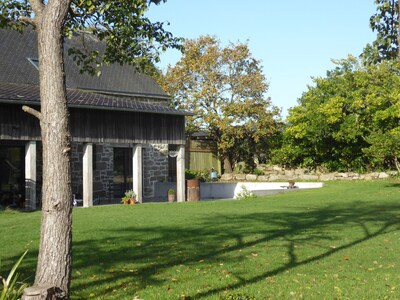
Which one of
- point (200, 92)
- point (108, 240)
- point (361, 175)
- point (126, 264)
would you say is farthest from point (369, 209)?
point (200, 92)

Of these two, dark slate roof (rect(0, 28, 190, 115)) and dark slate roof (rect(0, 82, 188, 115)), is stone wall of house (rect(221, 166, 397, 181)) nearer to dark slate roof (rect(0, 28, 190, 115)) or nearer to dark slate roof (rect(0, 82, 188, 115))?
dark slate roof (rect(0, 28, 190, 115))

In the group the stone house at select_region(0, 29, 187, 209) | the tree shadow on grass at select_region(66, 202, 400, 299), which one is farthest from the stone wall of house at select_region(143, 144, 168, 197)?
the tree shadow on grass at select_region(66, 202, 400, 299)

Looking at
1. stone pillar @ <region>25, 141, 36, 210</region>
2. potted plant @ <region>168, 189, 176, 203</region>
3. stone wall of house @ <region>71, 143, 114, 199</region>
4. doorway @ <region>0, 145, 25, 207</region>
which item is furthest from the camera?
stone wall of house @ <region>71, 143, 114, 199</region>

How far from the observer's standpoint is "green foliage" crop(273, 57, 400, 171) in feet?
97.8

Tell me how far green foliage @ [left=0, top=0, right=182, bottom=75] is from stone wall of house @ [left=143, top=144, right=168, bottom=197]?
17946mm

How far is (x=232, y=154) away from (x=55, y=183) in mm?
30867

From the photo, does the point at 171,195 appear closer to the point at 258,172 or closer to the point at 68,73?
the point at 68,73

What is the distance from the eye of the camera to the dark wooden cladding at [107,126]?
62.3 feet

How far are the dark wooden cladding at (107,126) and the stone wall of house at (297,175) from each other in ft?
34.2

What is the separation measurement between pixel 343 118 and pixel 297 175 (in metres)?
4.12

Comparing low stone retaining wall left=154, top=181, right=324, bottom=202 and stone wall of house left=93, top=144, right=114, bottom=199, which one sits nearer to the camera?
stone wall of house left=93, top=144, right=114, bottom=199

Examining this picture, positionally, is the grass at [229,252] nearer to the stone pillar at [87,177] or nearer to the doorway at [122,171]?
the stone pillar at [87,177]

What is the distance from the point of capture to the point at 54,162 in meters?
5.24

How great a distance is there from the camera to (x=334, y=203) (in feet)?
64.4
